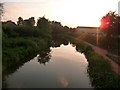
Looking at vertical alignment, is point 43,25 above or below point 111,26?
above

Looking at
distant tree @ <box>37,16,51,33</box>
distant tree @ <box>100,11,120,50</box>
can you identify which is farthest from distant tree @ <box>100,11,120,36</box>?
distant tree @ <box>37,16,51,33</box>

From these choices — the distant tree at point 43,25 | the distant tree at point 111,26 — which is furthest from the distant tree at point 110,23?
the distant tree at point 43,25

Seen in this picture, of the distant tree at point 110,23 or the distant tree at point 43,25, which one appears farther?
the distant tree at point 43,25

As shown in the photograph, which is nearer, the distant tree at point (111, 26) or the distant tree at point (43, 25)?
the distant tree at point (111, 26)

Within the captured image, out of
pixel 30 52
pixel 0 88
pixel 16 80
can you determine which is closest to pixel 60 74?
pixel 16 80

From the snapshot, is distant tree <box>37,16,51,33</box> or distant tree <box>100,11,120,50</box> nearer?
distant tree <box>100,11,120,50</box>

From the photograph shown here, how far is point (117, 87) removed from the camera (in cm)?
1136

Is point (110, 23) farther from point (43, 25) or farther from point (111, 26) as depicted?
point (43, 25)

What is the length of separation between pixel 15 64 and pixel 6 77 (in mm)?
3754

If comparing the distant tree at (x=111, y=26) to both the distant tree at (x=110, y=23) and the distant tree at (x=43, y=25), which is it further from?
the distant tree at (x=43, y=25)

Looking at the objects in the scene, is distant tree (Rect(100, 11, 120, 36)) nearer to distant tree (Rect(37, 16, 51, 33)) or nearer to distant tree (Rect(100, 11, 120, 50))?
distant tree (Rect(100, 11, 120, 50))

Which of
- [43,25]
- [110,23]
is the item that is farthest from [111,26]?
[43,25]

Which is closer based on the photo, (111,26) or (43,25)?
(111,26)

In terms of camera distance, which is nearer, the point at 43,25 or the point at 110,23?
the point at 110,23
